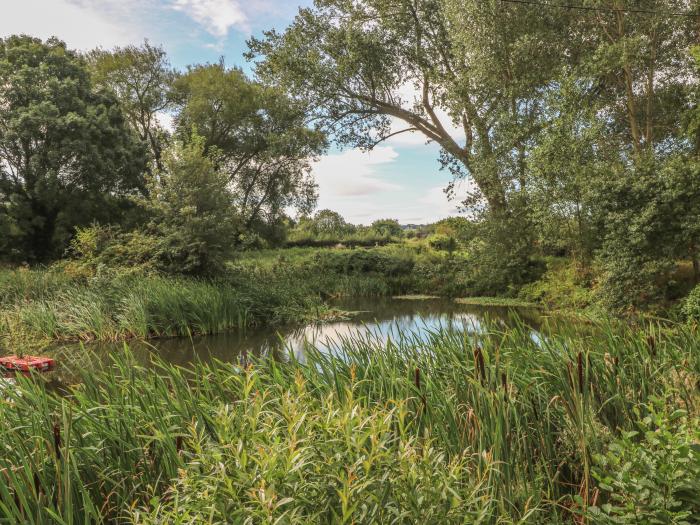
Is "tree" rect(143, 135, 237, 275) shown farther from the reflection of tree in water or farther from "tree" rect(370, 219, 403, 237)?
"tree" rect(370, 219, 403, 237)

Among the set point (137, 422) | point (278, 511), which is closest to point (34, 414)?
point (137, 422)

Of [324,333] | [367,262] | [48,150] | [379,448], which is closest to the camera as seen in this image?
[379,448]

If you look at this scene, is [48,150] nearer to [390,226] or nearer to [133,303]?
[133,303]

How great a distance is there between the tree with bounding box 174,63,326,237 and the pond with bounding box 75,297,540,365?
1283 centimetres

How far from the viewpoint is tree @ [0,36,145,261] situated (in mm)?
19625

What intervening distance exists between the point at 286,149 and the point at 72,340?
1324 centimetres

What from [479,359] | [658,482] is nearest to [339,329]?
[479,359]

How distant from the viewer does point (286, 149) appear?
21797 millimetres

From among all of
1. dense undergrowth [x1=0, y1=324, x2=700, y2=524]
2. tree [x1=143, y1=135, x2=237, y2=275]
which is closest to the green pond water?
dense undergrowth [x1=0, y1=324, x2=700, y2=524]

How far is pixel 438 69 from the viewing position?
1878 cm

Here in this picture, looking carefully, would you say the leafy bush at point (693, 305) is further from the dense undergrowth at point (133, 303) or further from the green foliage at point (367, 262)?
the green foliage at point (367, 262)

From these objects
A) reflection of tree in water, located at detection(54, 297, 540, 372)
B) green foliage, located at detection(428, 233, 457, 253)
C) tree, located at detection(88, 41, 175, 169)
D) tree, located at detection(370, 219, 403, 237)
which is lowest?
reflection of tree in water, located at detection(54, 297, 540, 372)

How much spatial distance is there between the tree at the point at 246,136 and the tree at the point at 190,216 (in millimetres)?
11300

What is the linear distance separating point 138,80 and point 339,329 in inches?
943
